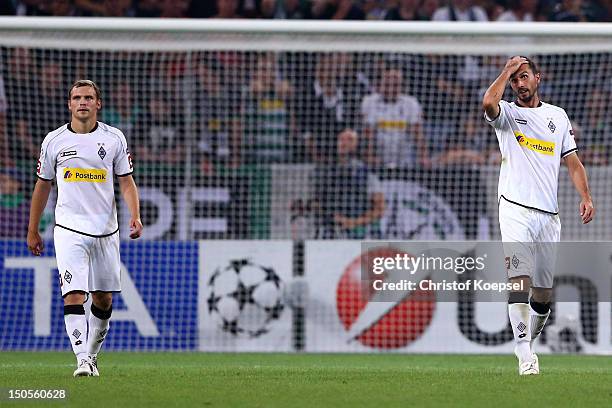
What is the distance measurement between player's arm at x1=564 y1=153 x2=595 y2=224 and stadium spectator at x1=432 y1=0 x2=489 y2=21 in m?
7.40

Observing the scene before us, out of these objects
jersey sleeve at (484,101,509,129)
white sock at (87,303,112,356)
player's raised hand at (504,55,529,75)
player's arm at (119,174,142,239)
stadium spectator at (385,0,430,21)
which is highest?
stadium spectator at (385,0,430,21)

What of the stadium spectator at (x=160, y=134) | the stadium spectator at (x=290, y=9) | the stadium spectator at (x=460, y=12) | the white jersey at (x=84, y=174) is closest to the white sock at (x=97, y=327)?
the white jersey at (x=84, y=174)

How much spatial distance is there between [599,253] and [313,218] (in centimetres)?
344

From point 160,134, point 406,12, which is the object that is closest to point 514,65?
point 160,134

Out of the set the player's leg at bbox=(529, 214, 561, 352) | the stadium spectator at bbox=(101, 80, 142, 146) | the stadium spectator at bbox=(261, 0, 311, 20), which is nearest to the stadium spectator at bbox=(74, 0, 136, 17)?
the stadium spectator at bbox=(261, 0, 311, 20)

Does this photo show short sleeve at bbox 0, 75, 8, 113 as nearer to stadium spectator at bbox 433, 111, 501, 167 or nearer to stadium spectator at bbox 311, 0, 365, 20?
stadium spectator at bbox 311, 0, 365, 20

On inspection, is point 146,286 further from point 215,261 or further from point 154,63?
point 154,63

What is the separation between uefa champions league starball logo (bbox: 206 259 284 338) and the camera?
46.4ft

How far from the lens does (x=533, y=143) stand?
9.73m

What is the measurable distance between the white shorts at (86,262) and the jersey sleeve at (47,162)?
1.48ft

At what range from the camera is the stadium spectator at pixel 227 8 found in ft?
54.9

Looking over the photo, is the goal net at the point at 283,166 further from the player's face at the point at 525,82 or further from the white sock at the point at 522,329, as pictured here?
Result: the white sock at the point at 522,329

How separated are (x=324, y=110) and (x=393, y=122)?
2.95ft

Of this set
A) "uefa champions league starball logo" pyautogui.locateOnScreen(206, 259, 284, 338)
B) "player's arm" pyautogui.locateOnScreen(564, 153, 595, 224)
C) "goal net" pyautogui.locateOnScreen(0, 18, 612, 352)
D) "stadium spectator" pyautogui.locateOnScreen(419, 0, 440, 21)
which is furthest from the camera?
"stadium spectator" pyautogui.locateOnScreen(419, 0, 440, 21)
